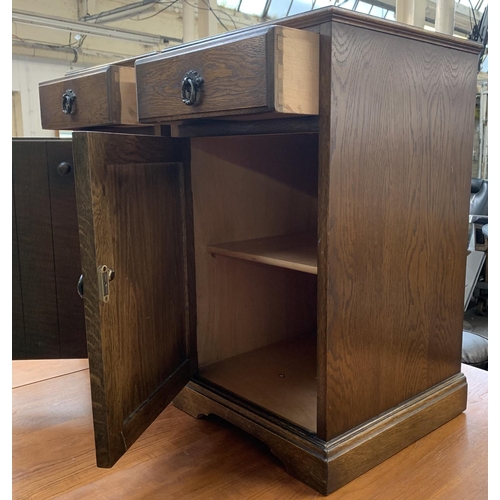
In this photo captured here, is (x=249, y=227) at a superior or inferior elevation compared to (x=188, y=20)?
inferior

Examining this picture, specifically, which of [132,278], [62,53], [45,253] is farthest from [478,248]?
[62,53]

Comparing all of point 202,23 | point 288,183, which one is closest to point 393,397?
point 288,183

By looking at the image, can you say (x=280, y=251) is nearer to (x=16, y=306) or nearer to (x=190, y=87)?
→ (x=190, y=87)

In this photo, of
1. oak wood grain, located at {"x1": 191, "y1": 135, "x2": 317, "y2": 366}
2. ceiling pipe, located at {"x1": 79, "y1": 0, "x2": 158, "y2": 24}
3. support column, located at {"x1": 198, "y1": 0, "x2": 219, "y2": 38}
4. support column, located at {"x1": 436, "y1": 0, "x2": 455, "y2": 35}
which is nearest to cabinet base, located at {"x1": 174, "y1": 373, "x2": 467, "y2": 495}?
oak wood grain, located at {"x1": 191, "y1": 135, "x2": 317, "y2": 366}

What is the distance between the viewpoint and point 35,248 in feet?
4.06

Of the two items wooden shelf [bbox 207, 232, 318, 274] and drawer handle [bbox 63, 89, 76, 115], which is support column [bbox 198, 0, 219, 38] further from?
wooden shelf [bbox 207, 232, 318, 274]

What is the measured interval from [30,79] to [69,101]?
4.80 m

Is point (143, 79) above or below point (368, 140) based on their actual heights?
above

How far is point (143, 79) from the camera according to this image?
988 mm

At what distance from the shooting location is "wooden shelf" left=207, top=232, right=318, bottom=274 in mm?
970

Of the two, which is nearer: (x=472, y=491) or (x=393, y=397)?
(x=472, y=491)

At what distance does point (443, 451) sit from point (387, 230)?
43 cm

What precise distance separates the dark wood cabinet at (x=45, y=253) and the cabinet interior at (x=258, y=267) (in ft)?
1.03

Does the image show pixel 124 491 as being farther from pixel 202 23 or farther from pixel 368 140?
pixel 202 23
